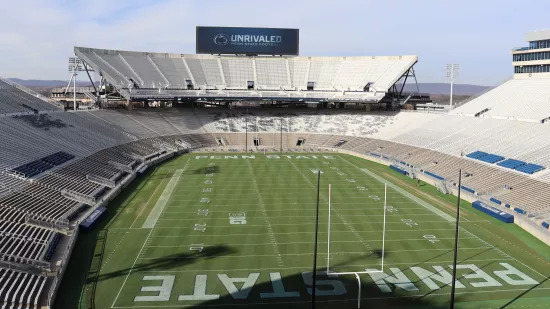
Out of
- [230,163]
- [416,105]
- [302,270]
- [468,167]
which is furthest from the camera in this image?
[416,105]

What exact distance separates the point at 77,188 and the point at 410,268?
20.2m

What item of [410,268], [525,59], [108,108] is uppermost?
[525,59]

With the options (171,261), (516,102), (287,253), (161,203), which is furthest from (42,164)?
(516,102)

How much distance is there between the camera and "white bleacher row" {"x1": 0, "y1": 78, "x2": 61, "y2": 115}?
38031 mm

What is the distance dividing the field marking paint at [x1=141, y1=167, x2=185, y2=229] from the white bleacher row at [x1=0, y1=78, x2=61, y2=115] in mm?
14797

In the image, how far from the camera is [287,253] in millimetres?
19625

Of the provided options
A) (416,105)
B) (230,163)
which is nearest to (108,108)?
(230,163)

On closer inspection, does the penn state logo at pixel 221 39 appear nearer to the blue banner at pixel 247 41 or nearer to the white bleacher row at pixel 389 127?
the blue banner at pixel 247 41

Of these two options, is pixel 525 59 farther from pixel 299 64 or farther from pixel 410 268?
pixel 410 268

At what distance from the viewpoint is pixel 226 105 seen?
6619cm

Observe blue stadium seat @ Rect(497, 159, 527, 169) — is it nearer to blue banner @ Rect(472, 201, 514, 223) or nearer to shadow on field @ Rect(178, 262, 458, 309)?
blue banner @ Rect(472, 201, 514, 223)

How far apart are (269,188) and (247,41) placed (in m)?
40.7

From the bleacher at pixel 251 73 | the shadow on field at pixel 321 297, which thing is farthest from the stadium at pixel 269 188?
the bleacher at pixel 251 73

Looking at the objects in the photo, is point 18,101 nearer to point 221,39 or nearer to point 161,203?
point 161,203
